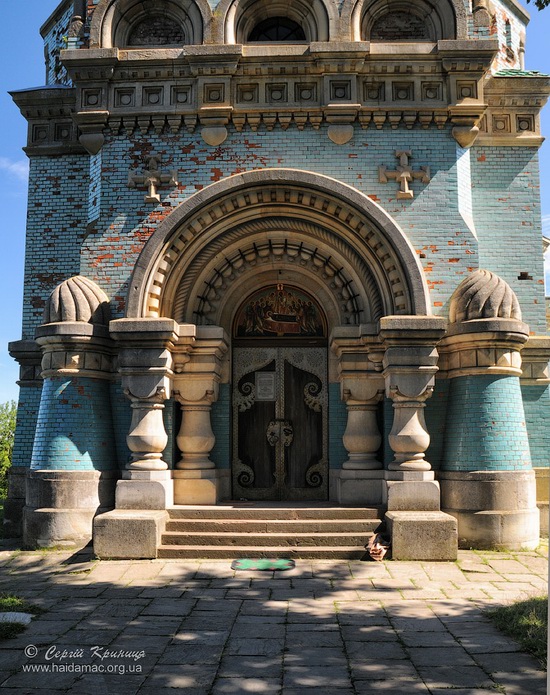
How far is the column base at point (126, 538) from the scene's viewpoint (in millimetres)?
8086

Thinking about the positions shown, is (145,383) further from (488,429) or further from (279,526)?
(488,429)

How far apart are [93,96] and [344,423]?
5.75 m

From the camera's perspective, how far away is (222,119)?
9727 mm

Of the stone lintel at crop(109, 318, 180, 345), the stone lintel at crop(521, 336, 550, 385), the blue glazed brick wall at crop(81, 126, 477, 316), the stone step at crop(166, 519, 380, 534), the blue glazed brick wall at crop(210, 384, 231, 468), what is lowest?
the stone step at crop(166, 519, 380, 534)

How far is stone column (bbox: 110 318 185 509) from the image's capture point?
8844 mm

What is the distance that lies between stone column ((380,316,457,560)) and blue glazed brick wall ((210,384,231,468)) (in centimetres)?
232

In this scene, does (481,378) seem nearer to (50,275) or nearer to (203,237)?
(203,237)

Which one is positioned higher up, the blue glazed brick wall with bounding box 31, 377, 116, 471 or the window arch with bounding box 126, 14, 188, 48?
the window arch with bounding box 126, 14, 188, 48

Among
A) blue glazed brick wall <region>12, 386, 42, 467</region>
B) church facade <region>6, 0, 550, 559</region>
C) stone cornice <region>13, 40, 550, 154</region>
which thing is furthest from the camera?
blue glazed brick wall <region>12, 386, 42, 467</region>

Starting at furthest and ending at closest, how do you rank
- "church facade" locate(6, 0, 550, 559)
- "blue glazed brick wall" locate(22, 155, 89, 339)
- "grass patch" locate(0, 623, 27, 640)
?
1. "blue glazed brick wall" locate(22, 155, 89, 339)
2. "church facade" locate(6, 0, 550, 559)
3. "grass patch" locate(0, 623, 27, 640)

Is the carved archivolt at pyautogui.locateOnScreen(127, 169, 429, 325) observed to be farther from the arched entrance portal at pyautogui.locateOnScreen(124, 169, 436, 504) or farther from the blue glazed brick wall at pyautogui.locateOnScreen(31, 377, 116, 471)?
the blue glazed brick wall at pyautogui.locateOnScreen(31, 377, 116, 471)

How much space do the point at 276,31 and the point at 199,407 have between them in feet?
18.8

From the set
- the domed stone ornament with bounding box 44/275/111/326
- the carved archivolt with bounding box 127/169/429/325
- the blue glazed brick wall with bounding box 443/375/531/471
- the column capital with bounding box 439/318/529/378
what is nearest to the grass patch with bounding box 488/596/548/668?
the blue glazed brick wall with bounding box 443/375/531/471

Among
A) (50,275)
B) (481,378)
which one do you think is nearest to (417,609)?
(481,378)
